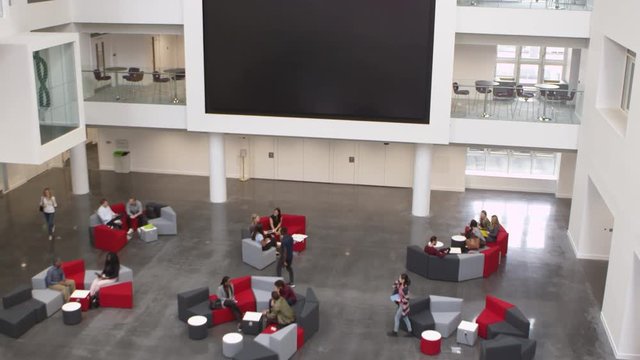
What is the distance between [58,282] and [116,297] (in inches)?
56.5

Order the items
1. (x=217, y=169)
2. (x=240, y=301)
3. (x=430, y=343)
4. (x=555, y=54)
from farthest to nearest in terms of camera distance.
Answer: (x=555, y=54)
(x=217, y=169)
(x=240, y=301)
(x=430, y=343)

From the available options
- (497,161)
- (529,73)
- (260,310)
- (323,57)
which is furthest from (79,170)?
(529,73)

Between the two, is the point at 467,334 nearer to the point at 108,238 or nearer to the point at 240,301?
the point at 240,301

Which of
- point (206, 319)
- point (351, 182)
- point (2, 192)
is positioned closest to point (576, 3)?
point (351, 182)

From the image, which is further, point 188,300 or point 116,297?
point 116,297

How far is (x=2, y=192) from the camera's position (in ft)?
82.2

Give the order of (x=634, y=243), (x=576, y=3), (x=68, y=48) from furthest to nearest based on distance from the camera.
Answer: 1. (x=576, y=3)
2. (x=68, y=48)
3. (x=634, y=243)

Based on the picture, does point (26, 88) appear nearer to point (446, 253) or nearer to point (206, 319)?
point (206, 319)

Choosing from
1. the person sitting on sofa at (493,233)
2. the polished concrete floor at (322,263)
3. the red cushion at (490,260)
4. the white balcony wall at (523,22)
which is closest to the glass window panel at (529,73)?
the polished concrete floor at (322,263)

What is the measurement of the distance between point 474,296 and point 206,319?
6448 mm

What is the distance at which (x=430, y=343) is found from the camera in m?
15.0

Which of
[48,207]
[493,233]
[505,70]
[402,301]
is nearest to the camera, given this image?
[402,301]

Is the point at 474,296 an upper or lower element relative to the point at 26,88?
lower

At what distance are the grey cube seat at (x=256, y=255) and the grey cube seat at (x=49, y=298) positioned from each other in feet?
15.6
